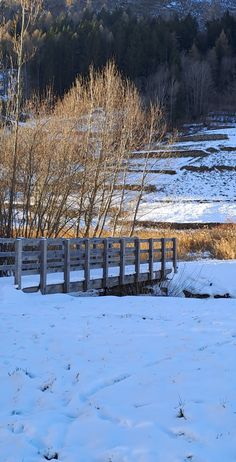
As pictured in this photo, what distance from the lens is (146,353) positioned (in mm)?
6535

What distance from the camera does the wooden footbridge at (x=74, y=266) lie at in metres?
12.1

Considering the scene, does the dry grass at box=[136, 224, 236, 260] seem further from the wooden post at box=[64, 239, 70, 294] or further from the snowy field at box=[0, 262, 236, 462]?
the snowy field at box=[0, 262, 236, 462]

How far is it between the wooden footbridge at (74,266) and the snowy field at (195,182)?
50.2 ft

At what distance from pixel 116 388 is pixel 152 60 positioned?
285ft

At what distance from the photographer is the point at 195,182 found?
50.1 metres

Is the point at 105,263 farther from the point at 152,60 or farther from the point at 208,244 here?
the point at 152,60

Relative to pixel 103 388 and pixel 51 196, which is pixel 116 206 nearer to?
pixel 51 196

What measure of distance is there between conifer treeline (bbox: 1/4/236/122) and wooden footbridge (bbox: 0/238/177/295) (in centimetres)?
5814

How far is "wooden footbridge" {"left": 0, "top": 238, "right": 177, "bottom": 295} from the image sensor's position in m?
12.1

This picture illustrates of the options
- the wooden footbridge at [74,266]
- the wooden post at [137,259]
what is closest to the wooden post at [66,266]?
the wooden footbridge at [74,266]

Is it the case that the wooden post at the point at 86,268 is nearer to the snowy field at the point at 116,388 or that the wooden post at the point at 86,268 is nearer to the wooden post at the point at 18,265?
the wooden post at the point at 18,265

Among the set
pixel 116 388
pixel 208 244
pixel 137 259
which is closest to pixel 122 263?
pixel 137 259

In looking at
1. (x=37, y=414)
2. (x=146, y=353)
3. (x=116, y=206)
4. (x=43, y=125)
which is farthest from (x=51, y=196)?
(x=37, y=414)

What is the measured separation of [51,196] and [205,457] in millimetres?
16939
